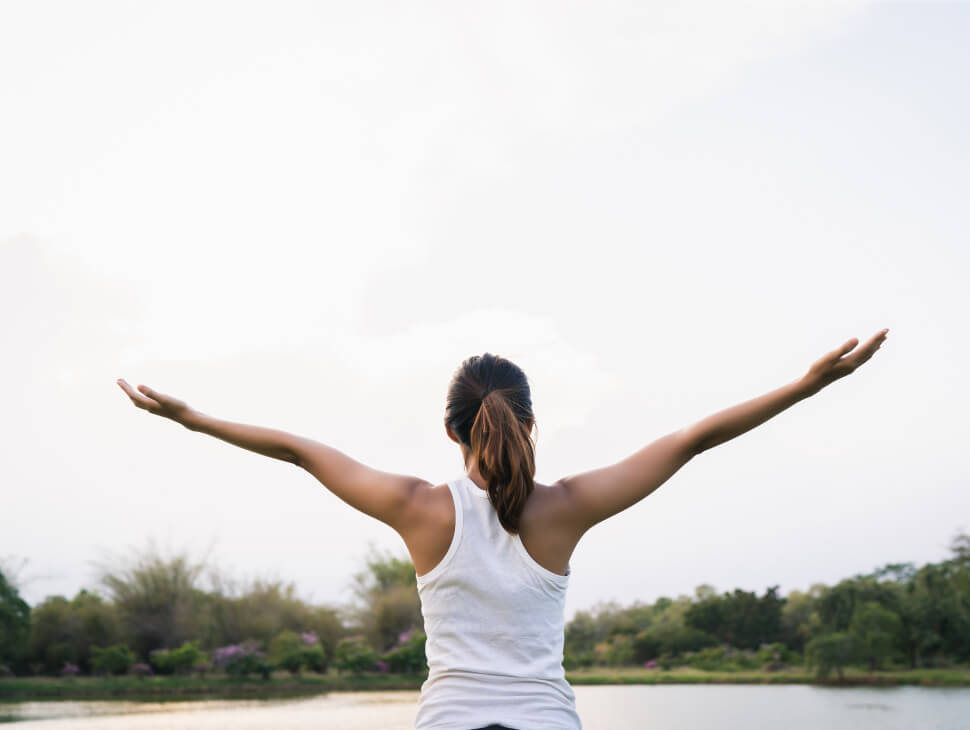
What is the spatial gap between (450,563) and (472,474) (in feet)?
0.61

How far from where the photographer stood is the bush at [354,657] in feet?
73.7

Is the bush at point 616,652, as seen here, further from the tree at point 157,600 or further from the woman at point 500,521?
the woman at point 500,521

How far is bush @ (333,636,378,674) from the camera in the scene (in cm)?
2245

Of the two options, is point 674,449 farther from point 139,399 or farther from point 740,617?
point 740,617

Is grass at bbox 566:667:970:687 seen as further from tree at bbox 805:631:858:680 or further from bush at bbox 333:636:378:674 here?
bush at bbox 333:636:378:674

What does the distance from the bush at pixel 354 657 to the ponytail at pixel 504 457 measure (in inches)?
876

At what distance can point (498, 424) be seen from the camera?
5.17 feet

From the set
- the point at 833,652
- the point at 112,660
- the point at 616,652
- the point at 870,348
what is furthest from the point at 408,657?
the point at 870,348

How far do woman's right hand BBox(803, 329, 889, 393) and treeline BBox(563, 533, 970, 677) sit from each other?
2139 cm

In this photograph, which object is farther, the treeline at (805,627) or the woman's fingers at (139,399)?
the treeline at (805,627)

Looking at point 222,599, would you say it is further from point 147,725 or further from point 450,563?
point 450,563

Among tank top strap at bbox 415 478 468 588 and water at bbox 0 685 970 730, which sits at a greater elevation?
tank top strap at bbox 415 478 468 588

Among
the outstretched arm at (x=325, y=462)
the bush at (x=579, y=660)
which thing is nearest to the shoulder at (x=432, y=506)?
the outstretched arm at (x=325, y=462)

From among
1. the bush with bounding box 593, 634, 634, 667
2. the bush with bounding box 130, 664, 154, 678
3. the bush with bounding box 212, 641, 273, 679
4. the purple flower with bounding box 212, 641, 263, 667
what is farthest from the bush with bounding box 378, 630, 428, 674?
the bush with bounding box 130, 664, 154, 678
